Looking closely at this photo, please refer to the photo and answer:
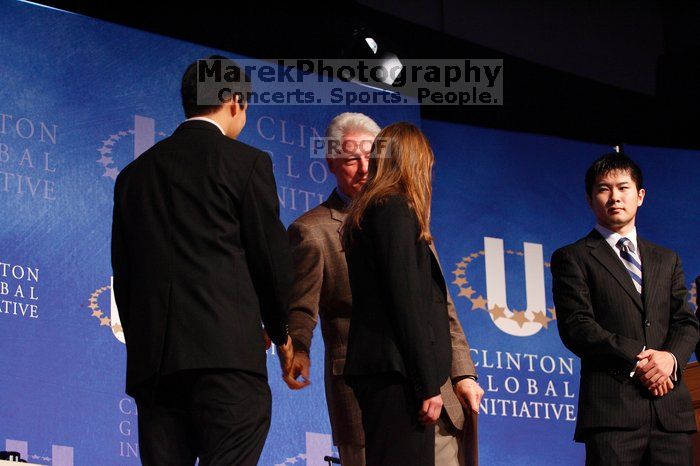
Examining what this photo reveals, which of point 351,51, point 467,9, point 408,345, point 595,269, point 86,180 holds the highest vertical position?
point 467,9

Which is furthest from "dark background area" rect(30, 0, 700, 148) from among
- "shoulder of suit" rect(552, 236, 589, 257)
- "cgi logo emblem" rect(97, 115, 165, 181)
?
"shoulder of suit" rect(552, 236, 589, 257)

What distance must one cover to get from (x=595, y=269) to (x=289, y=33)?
269cm

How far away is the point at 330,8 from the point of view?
5.96 metres

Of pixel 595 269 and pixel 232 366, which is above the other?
pixel 595 269

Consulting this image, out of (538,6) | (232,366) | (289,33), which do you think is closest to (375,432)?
(232,366)

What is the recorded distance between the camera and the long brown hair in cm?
285

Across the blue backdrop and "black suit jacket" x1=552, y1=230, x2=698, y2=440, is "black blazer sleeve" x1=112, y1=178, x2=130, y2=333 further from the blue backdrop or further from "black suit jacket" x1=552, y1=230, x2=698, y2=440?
the blue backdrop

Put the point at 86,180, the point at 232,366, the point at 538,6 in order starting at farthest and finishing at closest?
the point at 538,6
the point at 86,180
the point at 232,366

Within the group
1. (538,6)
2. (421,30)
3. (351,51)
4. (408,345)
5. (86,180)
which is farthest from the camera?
(538,6)

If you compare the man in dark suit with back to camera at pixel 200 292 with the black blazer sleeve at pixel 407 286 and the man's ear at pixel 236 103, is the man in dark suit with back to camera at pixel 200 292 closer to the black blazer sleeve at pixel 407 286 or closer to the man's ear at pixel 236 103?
the man's ear at pixel 236 103

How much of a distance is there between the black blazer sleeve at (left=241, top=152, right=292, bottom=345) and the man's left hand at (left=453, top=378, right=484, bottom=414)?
710mm

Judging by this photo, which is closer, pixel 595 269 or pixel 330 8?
pixel 595 269

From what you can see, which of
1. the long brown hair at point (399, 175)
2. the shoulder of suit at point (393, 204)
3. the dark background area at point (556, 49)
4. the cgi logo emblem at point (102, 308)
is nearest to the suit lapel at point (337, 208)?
the long brown hair at point (399, 175)

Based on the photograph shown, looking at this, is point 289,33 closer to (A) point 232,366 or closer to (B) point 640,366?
(B) point 640,366
